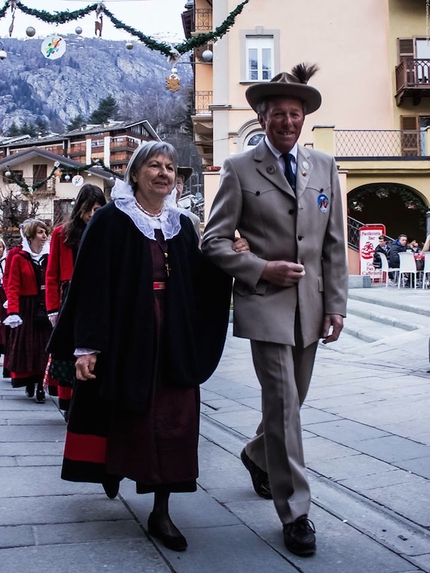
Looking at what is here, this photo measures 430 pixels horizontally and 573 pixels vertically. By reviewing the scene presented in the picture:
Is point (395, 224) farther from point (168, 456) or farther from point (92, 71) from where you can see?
point (92, 71)

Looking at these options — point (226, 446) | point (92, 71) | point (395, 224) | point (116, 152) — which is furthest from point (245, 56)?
point (92, 71)

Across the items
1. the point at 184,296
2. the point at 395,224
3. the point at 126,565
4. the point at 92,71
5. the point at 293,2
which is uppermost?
the point at 92,71

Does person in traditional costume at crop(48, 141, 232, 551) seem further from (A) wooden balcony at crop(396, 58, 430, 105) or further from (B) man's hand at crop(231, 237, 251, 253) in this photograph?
(A) wooden balcony at crop(396, 58, 430, 105)

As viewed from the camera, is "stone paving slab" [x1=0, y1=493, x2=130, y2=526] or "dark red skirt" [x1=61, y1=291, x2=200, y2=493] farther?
"stone paving slab" [x1=0, y1=493, x2=130, y2=526]

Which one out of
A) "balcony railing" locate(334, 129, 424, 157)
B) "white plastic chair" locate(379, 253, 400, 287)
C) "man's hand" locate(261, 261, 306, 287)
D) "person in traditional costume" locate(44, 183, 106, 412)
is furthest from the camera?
"balcony railing" locate(334, 129, 424, 157)

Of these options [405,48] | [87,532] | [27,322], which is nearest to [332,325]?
[87,532]

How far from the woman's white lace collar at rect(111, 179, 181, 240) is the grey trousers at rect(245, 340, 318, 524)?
2.25 feet

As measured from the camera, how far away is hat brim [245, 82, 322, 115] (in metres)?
3.69

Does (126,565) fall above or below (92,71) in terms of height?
below

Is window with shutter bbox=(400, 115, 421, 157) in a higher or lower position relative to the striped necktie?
higher

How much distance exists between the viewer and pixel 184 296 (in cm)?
367

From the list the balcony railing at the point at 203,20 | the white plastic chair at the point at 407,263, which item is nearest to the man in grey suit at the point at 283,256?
the white plastic chair at the point at 407,263

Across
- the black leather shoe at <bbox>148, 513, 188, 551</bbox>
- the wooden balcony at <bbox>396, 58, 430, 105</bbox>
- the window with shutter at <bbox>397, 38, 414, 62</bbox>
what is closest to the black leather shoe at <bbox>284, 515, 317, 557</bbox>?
the black leather shoe at <bbox>148, 513, 188, 551</bbox>

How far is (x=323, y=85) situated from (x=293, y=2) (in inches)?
131
